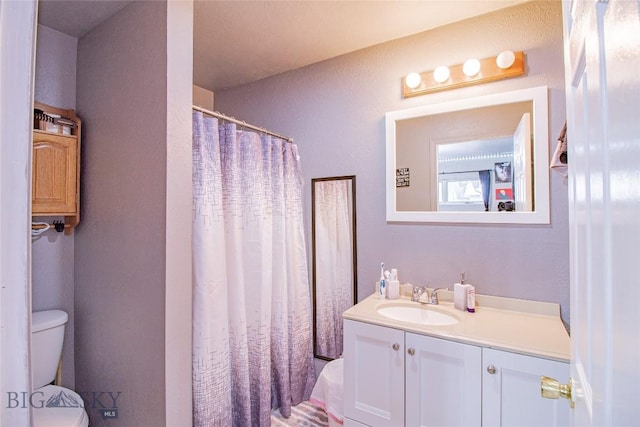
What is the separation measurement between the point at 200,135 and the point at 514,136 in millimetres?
1726

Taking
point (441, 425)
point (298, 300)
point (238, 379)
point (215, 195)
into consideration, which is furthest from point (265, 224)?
→ point (441, 425)

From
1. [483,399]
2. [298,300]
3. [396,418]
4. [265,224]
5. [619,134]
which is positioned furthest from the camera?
[298,300]

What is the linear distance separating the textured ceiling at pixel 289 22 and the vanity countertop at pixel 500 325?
162cm

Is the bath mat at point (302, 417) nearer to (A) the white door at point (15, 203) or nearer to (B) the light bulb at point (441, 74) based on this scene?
(A) the white door at point (15, 203)

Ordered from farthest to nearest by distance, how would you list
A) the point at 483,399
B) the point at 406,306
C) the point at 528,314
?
the point at 406,306 < the point at 528,314 < the point at 483,399

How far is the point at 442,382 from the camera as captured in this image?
53.3 inches

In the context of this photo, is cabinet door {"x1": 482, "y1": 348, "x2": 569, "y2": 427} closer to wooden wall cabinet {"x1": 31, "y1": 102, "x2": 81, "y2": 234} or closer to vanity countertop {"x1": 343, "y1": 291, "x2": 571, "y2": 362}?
vanity countertop {"x1": 343, "y1": 291, "x2": 571, "y2": 362}

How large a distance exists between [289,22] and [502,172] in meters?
1.52

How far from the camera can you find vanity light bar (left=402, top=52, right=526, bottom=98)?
1.64 metres

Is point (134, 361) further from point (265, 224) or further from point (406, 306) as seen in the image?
point (406, 306)

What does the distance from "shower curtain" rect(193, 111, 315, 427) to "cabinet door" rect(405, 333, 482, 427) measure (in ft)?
3.16

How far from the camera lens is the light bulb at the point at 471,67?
1.73 meters

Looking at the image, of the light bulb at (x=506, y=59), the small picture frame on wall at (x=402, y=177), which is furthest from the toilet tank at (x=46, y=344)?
the light bulb at (x=506, y=59)

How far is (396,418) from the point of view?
1.46m
